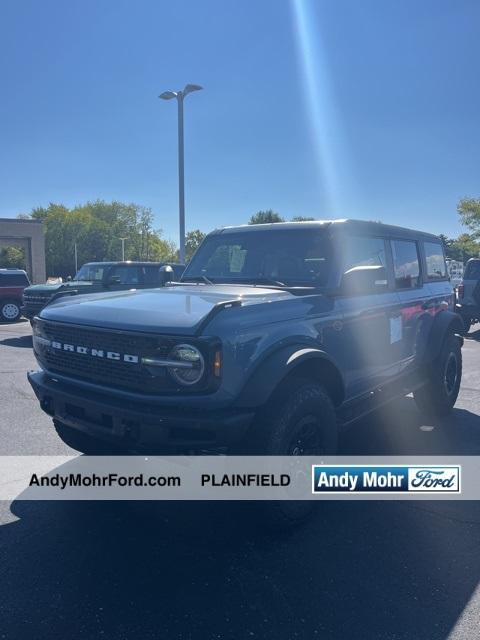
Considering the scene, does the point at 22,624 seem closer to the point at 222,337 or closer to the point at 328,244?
the point at 222,337

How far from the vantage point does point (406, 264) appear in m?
5.16

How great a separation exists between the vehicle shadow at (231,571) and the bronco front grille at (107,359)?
101 cm

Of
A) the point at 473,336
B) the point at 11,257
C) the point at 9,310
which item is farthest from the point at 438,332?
the point at 11,257

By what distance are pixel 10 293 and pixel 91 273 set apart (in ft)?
18.2

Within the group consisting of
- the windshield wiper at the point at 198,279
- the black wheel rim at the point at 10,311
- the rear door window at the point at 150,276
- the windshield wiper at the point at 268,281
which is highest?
the rear door window at the point at 150,276

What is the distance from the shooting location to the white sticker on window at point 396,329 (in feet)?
14.8

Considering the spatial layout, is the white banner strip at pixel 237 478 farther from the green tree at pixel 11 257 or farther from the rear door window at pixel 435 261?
the green tree at pixel 11 257

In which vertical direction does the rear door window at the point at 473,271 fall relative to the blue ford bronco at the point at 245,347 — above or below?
above

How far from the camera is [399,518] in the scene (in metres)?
3.46

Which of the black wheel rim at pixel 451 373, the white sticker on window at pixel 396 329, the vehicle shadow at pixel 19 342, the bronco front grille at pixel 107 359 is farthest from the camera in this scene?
the vehicle shadow at pixel 19 342

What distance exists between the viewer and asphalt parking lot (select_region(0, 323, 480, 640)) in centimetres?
240

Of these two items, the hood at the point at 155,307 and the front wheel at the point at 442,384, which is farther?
the front wheel at the point at 442,384

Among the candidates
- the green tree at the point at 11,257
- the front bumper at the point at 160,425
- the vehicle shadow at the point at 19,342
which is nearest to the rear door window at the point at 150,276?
the vehicle shadow at the point at 19,342

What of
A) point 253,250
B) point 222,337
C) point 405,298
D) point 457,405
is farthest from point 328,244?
point 457,405
